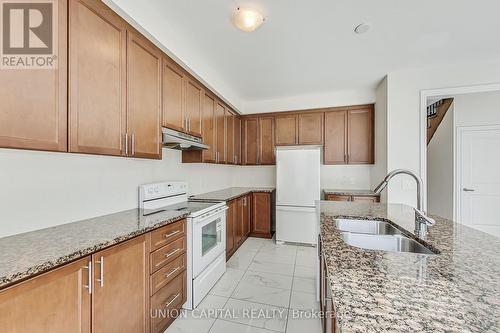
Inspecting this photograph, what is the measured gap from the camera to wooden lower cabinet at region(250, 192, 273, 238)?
4.06 meters

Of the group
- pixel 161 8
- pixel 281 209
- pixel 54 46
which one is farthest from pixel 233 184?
pixel 54 46

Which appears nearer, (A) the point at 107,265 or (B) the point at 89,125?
(A) the point at 107,265

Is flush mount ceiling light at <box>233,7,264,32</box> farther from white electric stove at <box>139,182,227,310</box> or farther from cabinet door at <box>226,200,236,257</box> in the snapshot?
cabinet door at <box>226,200,236,257</box>

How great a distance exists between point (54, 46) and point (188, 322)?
216cm

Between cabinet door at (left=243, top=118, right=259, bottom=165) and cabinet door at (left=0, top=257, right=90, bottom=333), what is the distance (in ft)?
11.3

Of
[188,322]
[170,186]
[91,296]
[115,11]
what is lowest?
[188,322]

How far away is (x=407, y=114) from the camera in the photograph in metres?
3.08

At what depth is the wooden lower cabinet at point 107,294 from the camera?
91 centimetres

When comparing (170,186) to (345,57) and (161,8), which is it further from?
(345,57)

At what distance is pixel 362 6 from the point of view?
1.85 m

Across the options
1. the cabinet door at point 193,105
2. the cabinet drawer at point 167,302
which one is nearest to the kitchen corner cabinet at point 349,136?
the cabinet door at point 193,105

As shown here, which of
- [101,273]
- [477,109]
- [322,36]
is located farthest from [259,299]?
[477,109]

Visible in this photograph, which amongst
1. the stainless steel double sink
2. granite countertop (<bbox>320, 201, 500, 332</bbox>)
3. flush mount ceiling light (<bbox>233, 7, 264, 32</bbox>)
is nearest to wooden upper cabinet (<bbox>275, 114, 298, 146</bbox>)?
flush mount ceiling light (<bbox>233, 7, 264, 32</bbox>)

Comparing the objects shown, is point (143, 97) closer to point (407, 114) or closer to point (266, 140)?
point (266, 140)
